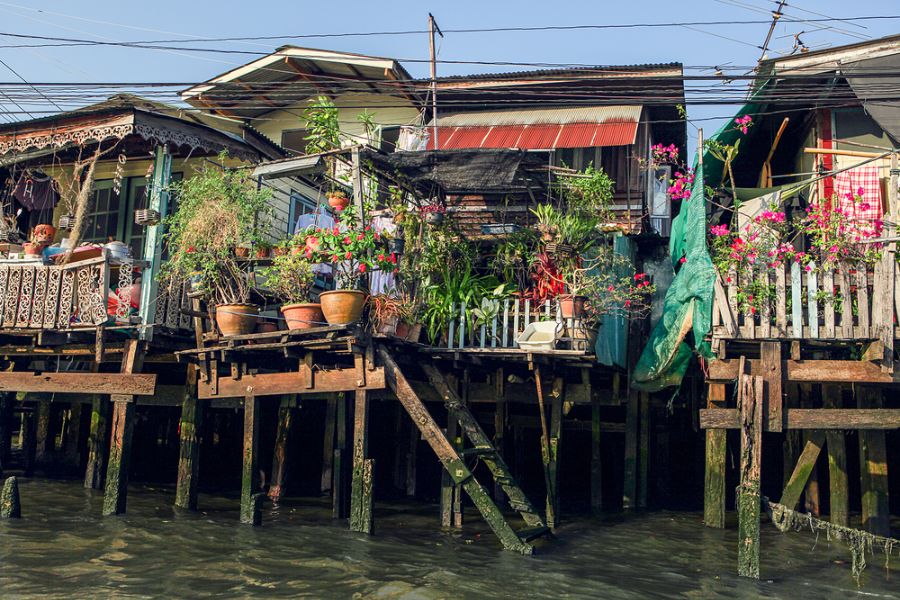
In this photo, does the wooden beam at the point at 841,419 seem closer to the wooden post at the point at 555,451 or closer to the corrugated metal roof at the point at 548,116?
the wooden post at the point at 555,451

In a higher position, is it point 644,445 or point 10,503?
point 644,445

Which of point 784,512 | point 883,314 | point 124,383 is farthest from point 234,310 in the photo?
point 883,314

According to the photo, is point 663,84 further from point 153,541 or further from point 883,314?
point 153,541

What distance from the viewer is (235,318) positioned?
1317cm

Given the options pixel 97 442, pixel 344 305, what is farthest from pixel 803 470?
pixel 97 442

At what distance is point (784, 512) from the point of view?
1064 cm

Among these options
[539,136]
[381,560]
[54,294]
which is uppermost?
[539,136]

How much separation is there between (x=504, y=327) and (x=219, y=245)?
4497 mm

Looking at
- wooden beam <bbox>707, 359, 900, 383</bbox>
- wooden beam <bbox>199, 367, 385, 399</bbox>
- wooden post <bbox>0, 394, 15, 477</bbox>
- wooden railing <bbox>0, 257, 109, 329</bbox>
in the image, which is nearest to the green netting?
wooden beam <bbox>707, 359, 900, 383</bbox>

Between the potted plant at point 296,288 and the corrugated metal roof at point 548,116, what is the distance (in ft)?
20.0

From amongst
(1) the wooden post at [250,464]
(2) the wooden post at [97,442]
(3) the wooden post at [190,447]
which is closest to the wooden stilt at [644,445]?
(1) the wooden post at [250,464]

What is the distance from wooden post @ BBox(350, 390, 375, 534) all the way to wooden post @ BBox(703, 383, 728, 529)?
4.84m

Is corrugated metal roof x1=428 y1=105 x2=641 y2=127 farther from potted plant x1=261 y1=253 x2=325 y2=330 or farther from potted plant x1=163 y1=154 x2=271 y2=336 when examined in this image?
potted plant x1=261 y1=253 x2=325 y2=330

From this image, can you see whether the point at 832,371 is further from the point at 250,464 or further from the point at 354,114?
the point at 354,114
